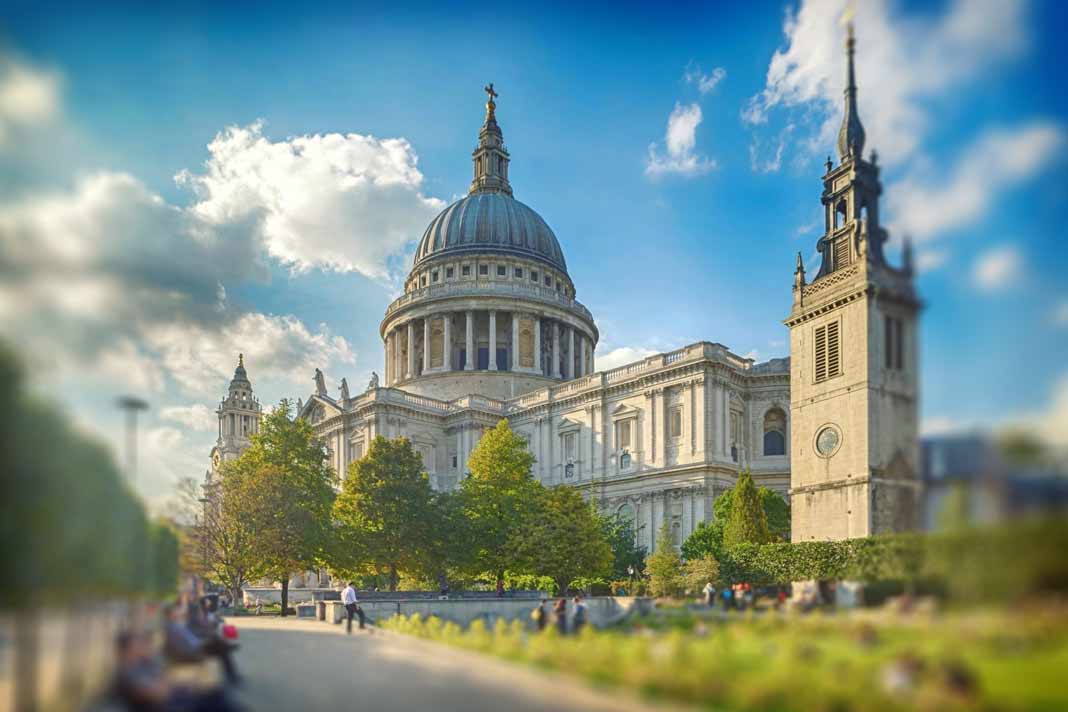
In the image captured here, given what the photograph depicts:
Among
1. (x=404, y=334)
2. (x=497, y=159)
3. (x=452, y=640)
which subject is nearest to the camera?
(x=452, y=640)

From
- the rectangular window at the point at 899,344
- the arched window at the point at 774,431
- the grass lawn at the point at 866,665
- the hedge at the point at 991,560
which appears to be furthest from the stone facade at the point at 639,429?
the grass lawn at the point at 866,665

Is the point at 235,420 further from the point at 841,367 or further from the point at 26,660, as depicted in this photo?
the point at 26,660

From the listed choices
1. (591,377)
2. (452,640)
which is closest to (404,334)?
(591,377)

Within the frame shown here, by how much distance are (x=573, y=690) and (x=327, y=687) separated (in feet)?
18.7

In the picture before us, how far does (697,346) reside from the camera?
66625 millimetres

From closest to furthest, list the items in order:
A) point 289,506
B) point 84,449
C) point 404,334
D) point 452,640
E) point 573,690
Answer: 1. point 573,690
2. point 84,449
3. point 452,640
4. point 289,506
5. point 404,334

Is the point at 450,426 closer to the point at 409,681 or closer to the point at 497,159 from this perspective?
the point at 497,159

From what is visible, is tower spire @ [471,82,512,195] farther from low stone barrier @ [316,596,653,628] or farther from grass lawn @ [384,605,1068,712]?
grass lawn @ [384,605,1068,712]

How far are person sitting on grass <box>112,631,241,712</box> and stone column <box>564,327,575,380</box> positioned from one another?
84.3m

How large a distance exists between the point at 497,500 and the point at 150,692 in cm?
4012

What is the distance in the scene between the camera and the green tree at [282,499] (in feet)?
157

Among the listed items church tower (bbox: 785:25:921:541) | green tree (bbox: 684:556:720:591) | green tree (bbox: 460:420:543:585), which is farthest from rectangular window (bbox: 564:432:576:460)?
church tower (bbox: 785:25:921:541)

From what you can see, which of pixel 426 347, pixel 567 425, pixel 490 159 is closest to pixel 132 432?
pixel 567 425

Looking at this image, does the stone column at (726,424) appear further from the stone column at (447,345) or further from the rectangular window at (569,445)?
the stone column at (447,345)
